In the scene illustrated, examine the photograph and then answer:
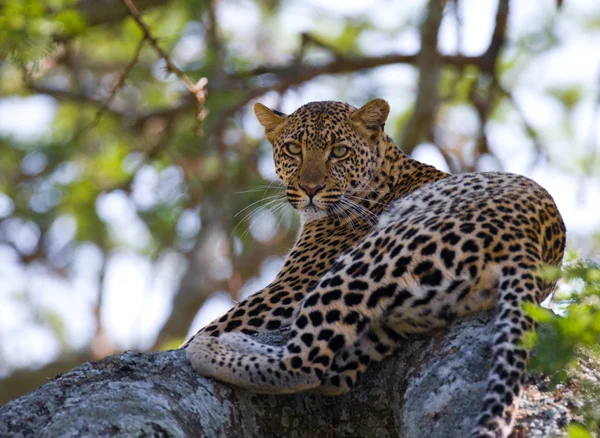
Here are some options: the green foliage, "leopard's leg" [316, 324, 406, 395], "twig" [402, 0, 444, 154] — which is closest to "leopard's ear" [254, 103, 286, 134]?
"twig" [402, 0, 444, 154]

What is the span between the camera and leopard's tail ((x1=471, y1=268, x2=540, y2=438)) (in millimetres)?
4715

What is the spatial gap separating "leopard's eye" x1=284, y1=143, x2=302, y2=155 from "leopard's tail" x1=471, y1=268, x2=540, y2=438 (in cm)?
326

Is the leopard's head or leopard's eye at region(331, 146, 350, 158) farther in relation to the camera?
leopard's eye at region(331, 146, 350, 158)

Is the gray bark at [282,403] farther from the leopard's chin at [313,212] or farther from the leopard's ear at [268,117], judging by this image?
the leopard's ear at [268,117]

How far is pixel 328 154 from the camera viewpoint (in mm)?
8398

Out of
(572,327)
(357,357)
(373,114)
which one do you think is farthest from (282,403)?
(373,114)

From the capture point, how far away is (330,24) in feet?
59.8

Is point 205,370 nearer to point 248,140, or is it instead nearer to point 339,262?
point 339,262

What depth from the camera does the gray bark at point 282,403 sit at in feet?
16.7

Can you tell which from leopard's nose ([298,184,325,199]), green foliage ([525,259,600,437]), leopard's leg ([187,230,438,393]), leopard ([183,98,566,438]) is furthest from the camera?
leopard's nose ([298,184,325,199])

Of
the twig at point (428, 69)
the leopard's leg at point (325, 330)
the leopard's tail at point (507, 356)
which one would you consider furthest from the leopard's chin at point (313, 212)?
the twig at point (428, 69)

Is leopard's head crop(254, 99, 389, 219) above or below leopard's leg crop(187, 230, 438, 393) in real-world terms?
above

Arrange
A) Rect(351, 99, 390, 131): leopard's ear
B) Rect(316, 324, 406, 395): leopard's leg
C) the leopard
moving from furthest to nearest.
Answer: Rect(351, 99, 390, 131): leopard's ear < Rect(316, 324, 406, 395): leopard's leg < the leopard

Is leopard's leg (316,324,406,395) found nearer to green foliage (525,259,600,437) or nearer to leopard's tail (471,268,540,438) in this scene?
leopard's tail (471,268,540,438)
